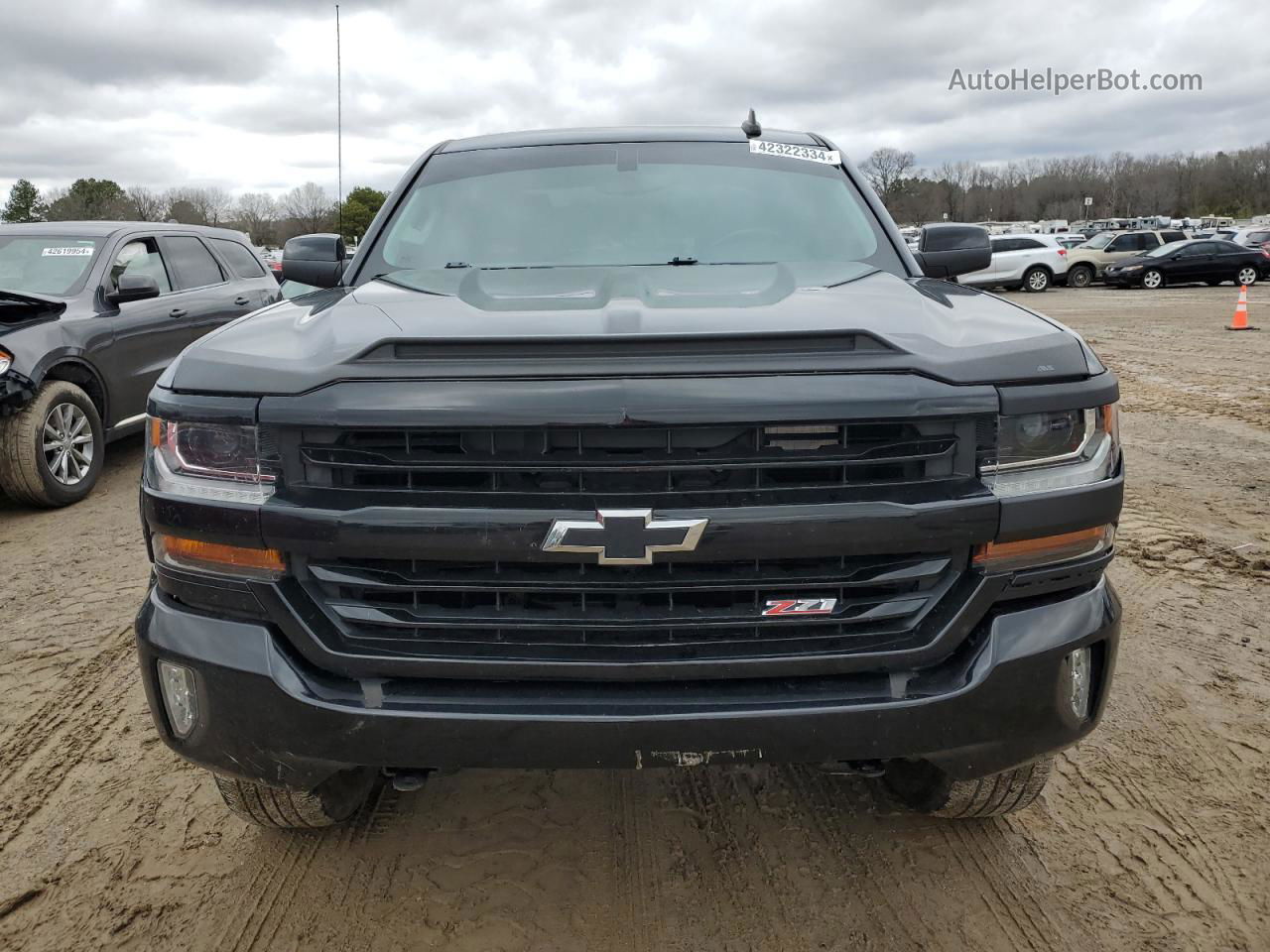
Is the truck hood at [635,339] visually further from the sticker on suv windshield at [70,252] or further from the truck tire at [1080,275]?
the truck tire at [1080,275]

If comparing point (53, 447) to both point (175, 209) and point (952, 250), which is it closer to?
point (952, 250)

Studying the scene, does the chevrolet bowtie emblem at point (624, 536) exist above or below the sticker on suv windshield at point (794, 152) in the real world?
below

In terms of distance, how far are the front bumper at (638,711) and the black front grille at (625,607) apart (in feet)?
0.26

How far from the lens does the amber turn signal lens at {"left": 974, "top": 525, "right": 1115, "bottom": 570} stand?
2.01 meters

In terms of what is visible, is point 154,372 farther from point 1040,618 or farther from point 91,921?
point 1040,618

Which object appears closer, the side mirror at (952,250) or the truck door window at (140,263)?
the side mirror at (952,250)

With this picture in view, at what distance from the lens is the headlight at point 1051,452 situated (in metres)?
2.01

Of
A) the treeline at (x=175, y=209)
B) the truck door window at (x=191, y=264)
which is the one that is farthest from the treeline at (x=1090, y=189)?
the truck door window at (x=191, y=264)

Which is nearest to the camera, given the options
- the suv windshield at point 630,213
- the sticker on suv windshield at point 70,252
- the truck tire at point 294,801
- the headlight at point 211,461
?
the headlight at point 211,461

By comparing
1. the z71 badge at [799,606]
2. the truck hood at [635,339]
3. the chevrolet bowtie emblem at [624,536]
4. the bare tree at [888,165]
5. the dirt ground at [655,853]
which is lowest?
the dirt ground at [655,853]

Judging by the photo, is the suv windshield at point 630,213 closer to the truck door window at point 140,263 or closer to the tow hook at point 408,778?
the tow hook at point 408,778

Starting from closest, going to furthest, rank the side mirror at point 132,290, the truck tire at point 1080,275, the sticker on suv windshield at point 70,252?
the side mirror at point 132,290 < the sticker on suv windshield at point 70,252 < the truck tire at point 1080,275

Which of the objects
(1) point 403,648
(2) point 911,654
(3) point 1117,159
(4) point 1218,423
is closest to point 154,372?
(1) point 403,648

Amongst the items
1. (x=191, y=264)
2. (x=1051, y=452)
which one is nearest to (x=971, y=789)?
(x=1051, y=452)
